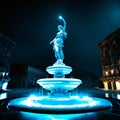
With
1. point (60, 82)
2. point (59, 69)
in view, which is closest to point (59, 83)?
point (60, 82)

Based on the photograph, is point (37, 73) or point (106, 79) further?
point (37, 73)

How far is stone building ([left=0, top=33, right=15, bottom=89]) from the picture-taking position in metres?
37.9

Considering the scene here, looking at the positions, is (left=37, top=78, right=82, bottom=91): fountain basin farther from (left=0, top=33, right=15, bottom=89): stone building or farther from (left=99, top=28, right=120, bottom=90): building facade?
(left=0, top=33, right=15, bottom=89): stone building

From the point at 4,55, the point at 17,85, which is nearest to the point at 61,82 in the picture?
the point at 4,55

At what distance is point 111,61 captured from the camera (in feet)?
136

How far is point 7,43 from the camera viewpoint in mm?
43344

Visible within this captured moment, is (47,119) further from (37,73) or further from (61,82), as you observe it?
(37,73)

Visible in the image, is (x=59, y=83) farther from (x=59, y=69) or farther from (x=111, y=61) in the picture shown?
(x=111, y=61)

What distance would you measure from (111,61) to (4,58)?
3705 cm

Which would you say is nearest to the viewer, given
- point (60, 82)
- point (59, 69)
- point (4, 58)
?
point (60, 82)

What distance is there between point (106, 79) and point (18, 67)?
35.6m

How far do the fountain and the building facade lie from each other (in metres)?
30.2

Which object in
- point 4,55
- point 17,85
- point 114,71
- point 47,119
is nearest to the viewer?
point 47,119

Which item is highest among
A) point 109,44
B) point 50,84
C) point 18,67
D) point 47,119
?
point 109,44
